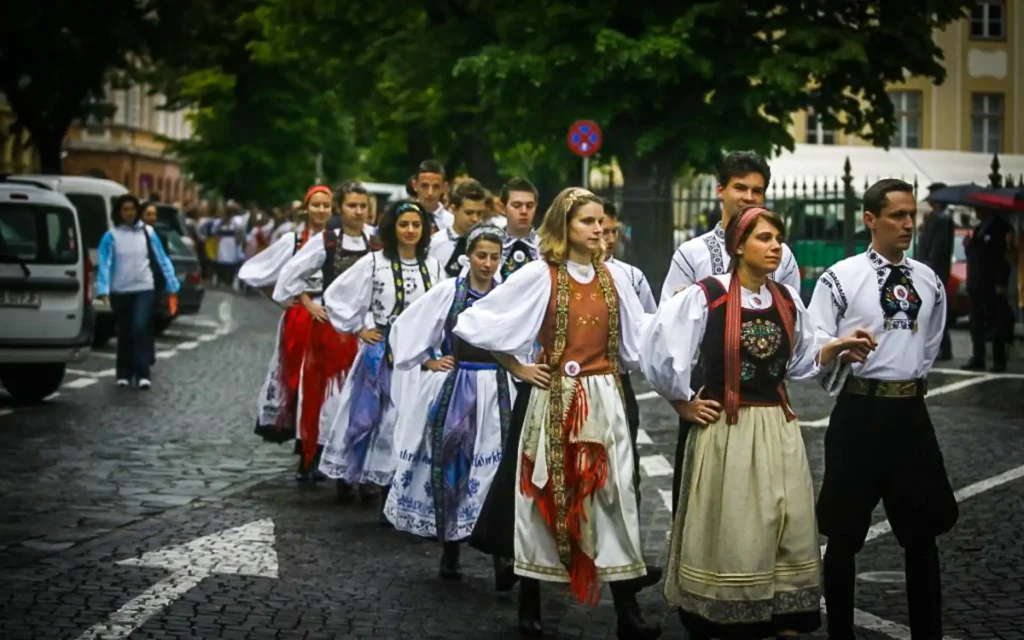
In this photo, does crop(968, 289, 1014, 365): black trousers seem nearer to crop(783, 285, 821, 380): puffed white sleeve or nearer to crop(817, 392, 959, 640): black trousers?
crop(817, 392, 959, 640): black trousers

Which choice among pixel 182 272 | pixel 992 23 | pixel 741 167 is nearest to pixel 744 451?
pixel 741 167

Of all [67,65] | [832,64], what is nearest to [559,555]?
[832,64]

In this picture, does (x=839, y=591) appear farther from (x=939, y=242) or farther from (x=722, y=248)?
(x=939, y=242)

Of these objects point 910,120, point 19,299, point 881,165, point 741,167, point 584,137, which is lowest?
point 19,299

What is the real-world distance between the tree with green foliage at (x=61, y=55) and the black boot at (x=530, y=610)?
26.6 meters

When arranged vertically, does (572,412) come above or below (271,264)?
below

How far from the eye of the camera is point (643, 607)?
8680 millimetres

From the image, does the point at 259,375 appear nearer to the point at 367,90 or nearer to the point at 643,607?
the point at 643,607

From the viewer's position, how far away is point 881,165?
39.4m

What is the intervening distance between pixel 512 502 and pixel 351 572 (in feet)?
4.84

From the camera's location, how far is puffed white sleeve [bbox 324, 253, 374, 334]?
451 inches

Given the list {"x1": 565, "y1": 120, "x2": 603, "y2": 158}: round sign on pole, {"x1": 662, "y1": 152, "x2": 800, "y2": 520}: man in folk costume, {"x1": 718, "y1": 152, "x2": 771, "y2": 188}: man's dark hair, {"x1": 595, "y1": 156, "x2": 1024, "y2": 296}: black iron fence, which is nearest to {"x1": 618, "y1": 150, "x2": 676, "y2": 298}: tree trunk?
{"x1": 595, "y1": 156, "x2": 1024, "y2": 296}: black iron fence

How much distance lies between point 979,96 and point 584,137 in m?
19.7

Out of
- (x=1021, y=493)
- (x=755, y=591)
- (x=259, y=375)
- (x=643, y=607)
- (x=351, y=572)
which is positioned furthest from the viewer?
(x=259, y=375)
